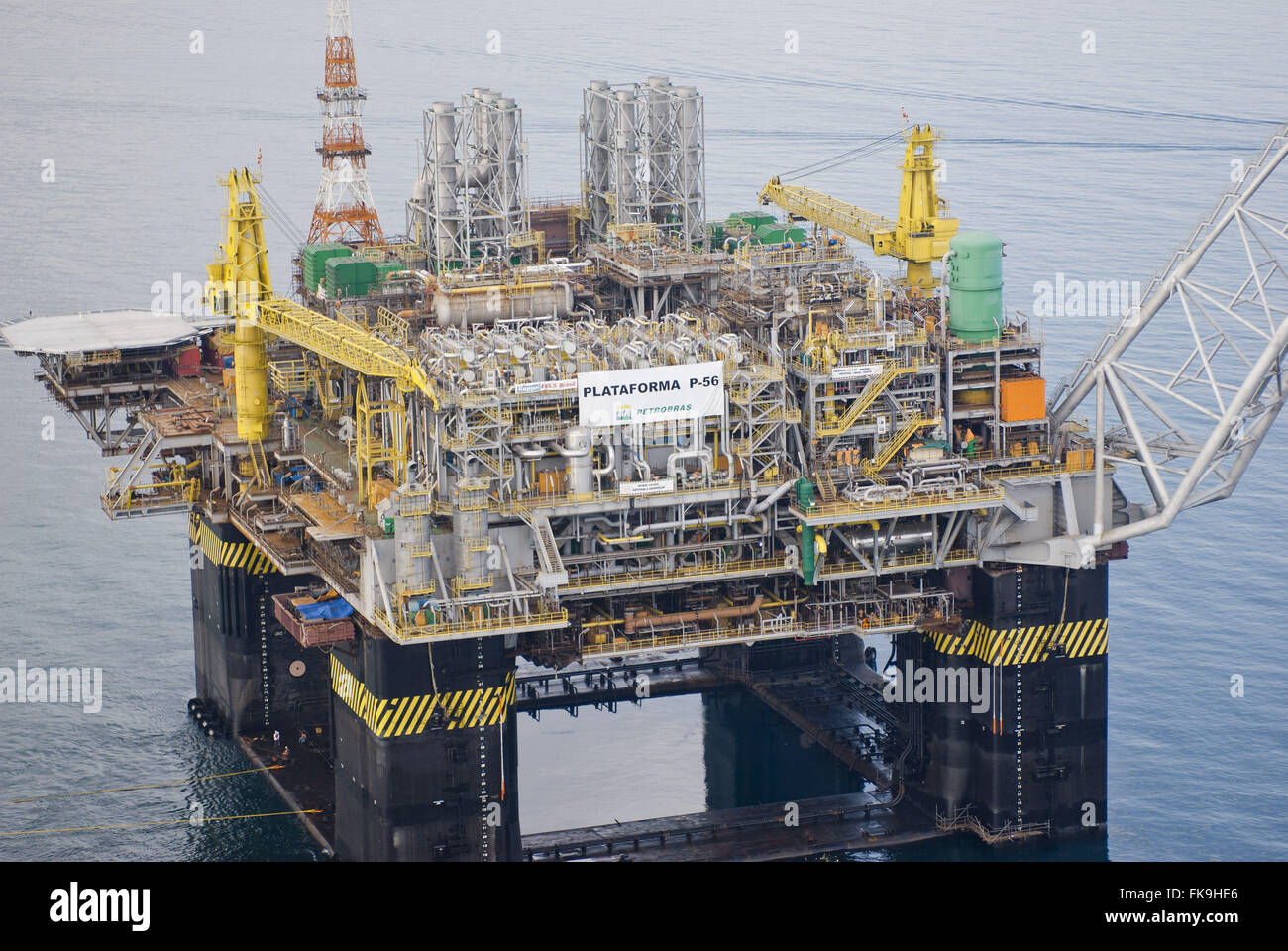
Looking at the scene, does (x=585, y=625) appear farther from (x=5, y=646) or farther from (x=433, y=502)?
(x=5, y=646)

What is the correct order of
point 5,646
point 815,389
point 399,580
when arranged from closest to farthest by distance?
point 399,580
point 815,389
point 5,646

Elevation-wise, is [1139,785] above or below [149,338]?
below

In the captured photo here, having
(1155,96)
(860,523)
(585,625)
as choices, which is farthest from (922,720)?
(1155,96)

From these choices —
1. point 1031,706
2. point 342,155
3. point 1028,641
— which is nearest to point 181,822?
point 342,155

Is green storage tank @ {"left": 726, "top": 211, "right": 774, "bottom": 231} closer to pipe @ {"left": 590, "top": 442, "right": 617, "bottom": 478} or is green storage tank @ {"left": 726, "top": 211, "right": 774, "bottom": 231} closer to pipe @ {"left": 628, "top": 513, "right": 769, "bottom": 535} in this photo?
pipe @ {"left": 628, "top": 513, "right": 769, "bottom": 535}

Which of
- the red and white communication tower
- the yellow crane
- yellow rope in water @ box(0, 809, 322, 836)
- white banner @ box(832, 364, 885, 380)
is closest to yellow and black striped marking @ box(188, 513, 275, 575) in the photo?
yellow rope in water @ box(0, 809, 322, 836)

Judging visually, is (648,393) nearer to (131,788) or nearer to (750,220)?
(750,220)
